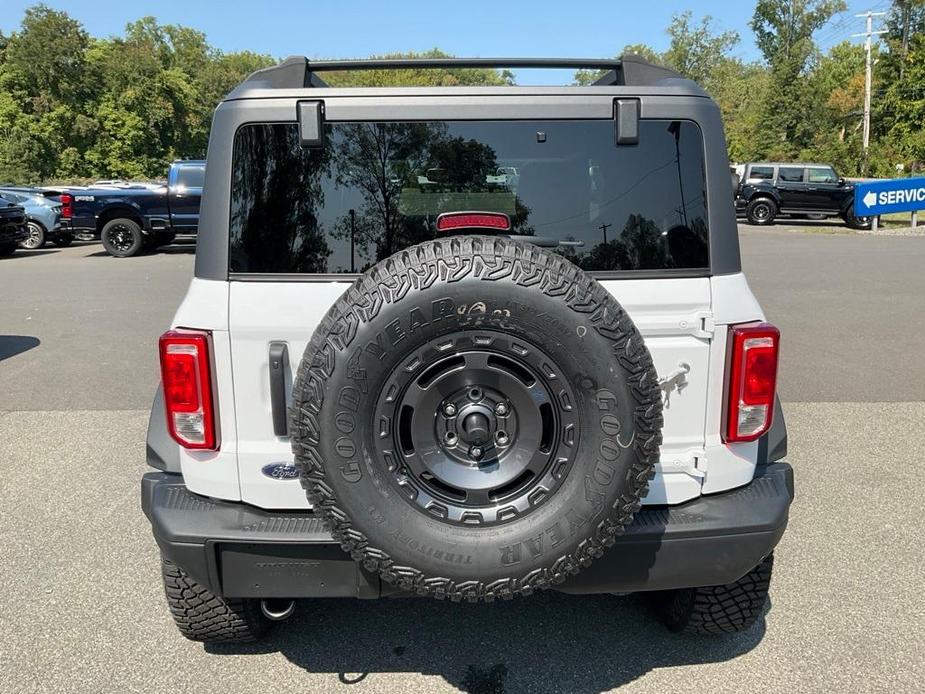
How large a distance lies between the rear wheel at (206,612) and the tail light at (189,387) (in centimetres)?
56

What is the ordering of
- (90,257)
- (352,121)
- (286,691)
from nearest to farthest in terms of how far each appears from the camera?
(352,121)
(286,691)
(90,257)

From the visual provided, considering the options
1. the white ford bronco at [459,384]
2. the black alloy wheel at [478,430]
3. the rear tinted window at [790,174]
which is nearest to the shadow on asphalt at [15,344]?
the white ford bronco at [459,384]

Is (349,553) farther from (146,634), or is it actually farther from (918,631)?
(918,631)

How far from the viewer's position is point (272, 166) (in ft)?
7.88

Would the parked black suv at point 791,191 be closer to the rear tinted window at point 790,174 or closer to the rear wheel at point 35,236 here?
the rear tinted window at point 790,174

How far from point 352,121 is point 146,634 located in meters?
2.16

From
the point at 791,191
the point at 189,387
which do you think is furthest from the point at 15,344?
the point at 791,191

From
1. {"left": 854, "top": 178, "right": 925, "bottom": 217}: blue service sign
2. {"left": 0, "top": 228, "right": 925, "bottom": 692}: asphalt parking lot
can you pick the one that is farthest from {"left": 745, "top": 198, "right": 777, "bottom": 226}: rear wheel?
{"left": 0, "top": 228, "right": 925, "bottom": 692}: asphalt parking lot

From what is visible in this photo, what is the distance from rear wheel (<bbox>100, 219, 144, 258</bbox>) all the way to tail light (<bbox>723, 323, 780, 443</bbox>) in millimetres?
16280

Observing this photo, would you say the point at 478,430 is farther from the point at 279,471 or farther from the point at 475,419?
the point at 279,471

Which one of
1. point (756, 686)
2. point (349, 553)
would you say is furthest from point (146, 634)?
point (756, 686)

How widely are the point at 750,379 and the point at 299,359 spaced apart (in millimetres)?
1410

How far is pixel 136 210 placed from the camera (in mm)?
16375

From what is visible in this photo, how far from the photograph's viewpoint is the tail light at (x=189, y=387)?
7.77 feet
